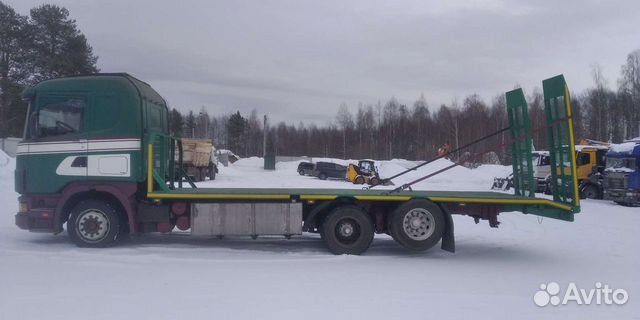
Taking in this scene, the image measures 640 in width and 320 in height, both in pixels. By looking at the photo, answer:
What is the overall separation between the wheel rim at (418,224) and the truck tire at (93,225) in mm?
5310

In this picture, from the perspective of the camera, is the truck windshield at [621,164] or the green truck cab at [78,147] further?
the truck windshield at [621,164]

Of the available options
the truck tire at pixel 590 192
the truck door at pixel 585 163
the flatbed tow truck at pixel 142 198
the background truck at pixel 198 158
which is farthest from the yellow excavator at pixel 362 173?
the flatbed tow truck at pixel 142 198

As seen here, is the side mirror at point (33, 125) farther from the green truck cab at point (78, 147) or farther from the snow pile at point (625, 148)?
the snow pile at point (625, 148)

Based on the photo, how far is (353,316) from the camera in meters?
6.03

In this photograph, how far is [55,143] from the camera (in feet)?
32.5

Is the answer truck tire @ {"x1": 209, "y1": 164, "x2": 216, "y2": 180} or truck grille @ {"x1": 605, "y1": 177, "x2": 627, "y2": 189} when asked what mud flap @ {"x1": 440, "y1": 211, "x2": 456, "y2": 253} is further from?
truck tire @ {"x1": 209, "y1": 164, "x2": 216, "y2": 180}

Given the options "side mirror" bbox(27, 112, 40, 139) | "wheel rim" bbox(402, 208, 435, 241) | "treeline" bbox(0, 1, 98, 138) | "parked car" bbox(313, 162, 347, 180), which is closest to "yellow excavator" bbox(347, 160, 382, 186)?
"parked car" bbox(313, 162, 347, 180)

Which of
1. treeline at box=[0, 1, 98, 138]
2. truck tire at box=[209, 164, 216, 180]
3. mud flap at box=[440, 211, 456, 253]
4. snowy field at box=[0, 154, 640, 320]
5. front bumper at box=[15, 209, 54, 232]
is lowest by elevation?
snowy field at box=[0, 154, 640, 320]

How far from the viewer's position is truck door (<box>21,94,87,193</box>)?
9836 millimetres

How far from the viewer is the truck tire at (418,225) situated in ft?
31.5

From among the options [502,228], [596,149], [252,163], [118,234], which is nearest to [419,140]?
[252,163]

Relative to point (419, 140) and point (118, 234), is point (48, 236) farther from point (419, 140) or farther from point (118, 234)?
point (419, 140)

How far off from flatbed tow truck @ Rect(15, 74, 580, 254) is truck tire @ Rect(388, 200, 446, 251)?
0.06 feet

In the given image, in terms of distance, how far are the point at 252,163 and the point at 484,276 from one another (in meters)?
65.2
